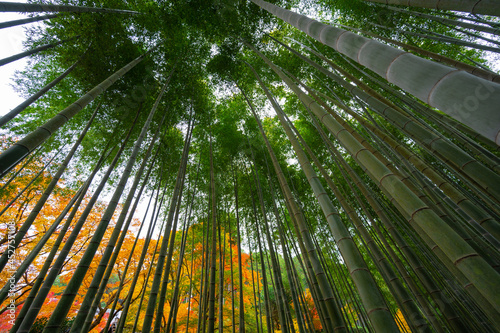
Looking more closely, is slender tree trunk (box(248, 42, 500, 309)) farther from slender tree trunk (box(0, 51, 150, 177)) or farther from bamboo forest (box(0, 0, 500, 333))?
slender tree trunk (box(0, 51, 150, 177))

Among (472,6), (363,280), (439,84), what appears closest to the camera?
(439,84)

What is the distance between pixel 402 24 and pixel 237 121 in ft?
14.6

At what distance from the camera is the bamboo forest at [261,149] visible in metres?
1.12

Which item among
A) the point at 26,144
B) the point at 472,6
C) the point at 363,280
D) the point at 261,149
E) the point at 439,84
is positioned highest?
the point at 261,149

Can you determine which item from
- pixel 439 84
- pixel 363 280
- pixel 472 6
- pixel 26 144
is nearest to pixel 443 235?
pixel 363 280

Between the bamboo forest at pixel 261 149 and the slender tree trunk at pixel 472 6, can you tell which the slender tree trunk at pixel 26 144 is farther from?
the slender tree trunk at pixel 472 6

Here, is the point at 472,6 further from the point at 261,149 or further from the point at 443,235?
the point at 261,149

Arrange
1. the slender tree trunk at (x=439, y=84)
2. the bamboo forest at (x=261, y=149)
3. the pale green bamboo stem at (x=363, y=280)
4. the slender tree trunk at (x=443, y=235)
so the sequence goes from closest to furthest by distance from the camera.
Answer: the slender tree trunk at (x=439, y=84) → the slender tree trunk at (x=443, y=235) → the pale green bamboo stem at (x=363, y=280) → the bamboo forest at (x=261, y=149)

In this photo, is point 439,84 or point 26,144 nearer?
point 439,84

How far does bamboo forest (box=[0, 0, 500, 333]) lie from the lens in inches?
44.3

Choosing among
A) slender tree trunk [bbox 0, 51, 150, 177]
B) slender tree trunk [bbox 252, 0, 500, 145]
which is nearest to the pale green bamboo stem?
slender tree trunk [bbox 252, 0, 500, 145]

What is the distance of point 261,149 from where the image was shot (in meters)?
5.96

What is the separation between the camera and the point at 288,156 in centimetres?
716

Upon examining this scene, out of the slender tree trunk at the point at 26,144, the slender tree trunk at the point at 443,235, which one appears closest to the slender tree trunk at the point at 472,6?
the slender tree trunk at the point at 443,235
